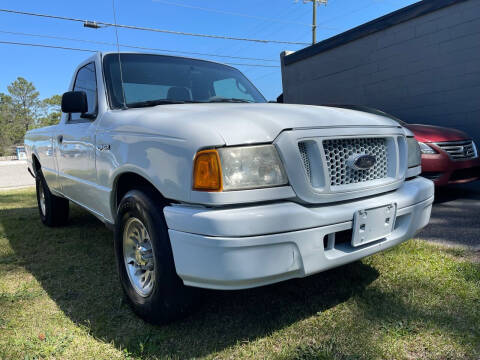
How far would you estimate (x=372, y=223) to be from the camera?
1.96m

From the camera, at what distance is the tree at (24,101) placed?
6962 centimetres

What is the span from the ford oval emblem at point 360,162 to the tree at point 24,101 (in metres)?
81.7

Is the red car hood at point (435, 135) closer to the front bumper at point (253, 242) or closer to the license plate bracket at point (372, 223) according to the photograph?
the license plate bracket at point (372, 223)

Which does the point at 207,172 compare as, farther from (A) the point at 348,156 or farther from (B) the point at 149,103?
(B) the point at 149,103

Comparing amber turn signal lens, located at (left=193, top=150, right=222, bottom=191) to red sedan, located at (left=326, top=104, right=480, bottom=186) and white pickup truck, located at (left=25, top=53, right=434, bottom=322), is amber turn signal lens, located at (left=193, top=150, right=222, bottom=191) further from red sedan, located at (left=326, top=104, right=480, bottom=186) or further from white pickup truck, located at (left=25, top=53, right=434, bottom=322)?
red sedan, located at (left=326, top=104, right=480, bottom=186)

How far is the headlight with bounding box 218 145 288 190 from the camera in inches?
66.7

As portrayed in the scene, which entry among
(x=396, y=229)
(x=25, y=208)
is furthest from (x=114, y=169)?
(x=25, y=208)

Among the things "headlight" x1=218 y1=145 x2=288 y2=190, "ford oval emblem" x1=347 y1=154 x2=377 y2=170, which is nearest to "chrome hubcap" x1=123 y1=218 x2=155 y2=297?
"headlight" x1=218 y1=145 x2=288 y2=190

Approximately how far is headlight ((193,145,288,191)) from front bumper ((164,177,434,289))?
0.37 feet

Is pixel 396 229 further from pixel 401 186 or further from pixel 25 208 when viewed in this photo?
pixel 25 208

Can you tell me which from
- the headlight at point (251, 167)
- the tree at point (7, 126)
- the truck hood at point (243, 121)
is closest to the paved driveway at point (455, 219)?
the truck hood at point (243, 121)

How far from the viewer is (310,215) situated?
68.9 inches

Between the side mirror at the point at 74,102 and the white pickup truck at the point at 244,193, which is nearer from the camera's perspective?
the white pickup truck at the point at 244,193

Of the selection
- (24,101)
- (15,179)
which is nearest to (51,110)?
(24,101)
